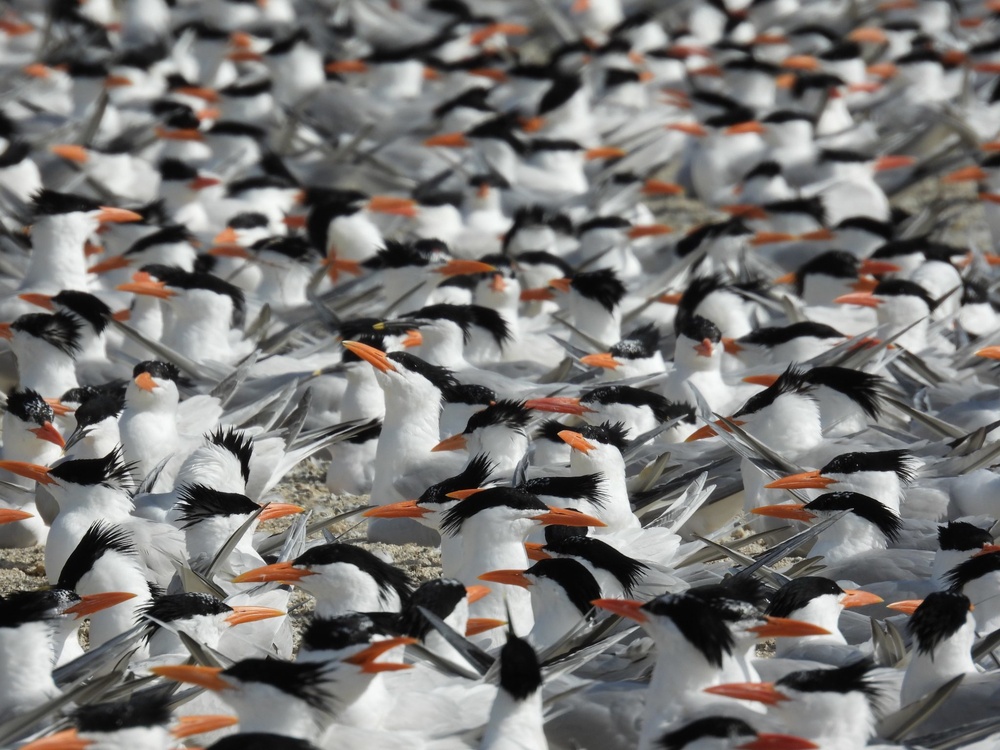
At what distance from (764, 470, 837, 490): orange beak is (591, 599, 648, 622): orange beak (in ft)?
3.93

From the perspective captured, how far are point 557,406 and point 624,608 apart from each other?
1.75 metres

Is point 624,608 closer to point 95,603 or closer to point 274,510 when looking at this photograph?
point 95,603

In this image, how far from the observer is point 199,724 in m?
3.20

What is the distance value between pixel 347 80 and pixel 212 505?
6.56m

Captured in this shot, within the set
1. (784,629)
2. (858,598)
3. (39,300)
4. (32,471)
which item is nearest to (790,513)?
(858,598)

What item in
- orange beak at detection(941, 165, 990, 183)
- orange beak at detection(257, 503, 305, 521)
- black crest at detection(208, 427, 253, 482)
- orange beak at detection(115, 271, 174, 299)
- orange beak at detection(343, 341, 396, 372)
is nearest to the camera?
orange beak at detection(257, 503, 305, 521)

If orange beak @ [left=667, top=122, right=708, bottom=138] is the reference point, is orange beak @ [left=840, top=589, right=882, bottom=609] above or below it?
above

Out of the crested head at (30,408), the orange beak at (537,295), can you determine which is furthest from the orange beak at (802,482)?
the orange beak at (537,295)

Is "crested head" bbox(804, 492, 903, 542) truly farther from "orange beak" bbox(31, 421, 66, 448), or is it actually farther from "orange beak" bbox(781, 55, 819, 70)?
"orange beak" bbox(781, 55, 819, 70)

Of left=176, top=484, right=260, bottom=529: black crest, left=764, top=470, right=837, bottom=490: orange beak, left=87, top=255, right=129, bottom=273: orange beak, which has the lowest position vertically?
left=87, top=255, right=129, bottom=273: orange beak

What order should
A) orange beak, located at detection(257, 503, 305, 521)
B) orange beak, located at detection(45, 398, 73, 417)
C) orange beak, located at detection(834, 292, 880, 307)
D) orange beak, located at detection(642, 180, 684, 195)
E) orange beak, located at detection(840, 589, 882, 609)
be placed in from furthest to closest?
orange beak, located at detection(642, 180, 684, 195) → orange beak, located at detection(834, 292, 880, 307) → orange beak, located at detection(45, 398, 73, 417) → orange beak, located at detection(257, 503, 305, 521) → orange beak, located at detection(840, 589, 882, 609)

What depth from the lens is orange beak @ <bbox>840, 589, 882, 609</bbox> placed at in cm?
388

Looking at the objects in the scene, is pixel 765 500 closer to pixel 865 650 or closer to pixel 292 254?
pixel 865 650

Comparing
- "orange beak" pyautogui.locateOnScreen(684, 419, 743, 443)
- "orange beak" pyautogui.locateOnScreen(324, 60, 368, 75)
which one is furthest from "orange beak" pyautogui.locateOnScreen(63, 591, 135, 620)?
"orange beak" pyautogui.locateOnScreen(324, 60, 368, 75)
